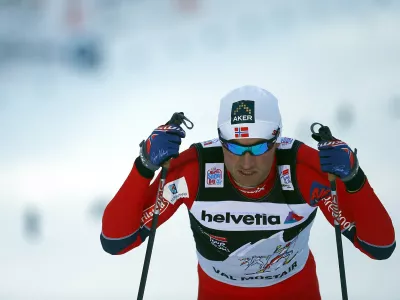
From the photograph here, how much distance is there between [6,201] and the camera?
569 cm

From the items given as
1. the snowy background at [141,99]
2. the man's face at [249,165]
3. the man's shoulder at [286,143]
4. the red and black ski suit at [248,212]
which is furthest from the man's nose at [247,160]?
the snowy background at [141,99]

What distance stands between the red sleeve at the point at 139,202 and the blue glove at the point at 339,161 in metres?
0.68

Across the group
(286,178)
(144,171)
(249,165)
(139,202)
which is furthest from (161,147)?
(286,178)

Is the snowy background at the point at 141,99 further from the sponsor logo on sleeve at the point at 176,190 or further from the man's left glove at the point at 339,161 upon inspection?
the man's left glove at the point at 339,161

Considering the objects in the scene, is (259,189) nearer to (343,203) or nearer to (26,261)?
(343,203)

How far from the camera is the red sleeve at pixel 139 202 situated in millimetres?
3408

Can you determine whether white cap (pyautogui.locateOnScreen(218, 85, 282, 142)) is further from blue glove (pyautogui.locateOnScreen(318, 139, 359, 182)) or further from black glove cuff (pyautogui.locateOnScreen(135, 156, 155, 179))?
black glove cuff (pyautogui.locateOnScreen(135, 156, 155, 179))

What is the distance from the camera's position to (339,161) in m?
3.22

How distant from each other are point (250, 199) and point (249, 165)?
0.30 metres

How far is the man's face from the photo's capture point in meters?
3.30

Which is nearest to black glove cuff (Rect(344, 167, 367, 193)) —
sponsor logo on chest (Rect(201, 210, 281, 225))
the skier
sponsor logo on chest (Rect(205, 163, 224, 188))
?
the skier

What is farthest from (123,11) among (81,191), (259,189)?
(259,189)

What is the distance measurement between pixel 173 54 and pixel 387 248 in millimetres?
3503

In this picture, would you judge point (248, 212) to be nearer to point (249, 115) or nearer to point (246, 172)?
point (246, 172)
